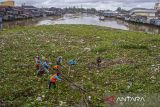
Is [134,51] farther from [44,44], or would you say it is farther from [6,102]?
[6,102]

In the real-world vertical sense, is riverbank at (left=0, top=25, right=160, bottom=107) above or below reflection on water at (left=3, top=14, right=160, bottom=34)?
above

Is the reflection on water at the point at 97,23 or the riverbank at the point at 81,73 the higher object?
the riverbank at the point at 81,73

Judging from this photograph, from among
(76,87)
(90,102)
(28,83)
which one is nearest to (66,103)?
(90,102)

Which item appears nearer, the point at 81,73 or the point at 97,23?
the point at 81,73

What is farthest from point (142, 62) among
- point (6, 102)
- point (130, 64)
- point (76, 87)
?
point (6, 102)

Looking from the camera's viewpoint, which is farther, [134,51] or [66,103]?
[134,51]

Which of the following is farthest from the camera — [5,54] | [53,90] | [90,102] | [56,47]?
[56,47]

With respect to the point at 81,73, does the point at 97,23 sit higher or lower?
lower

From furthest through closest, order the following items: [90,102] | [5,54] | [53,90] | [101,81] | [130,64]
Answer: [5,54], [130,64], [101,81], [53,90], [90,102]

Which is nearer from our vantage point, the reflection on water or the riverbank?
the riverbank

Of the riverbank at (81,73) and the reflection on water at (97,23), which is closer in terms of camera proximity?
the riverbank at (81,73)
